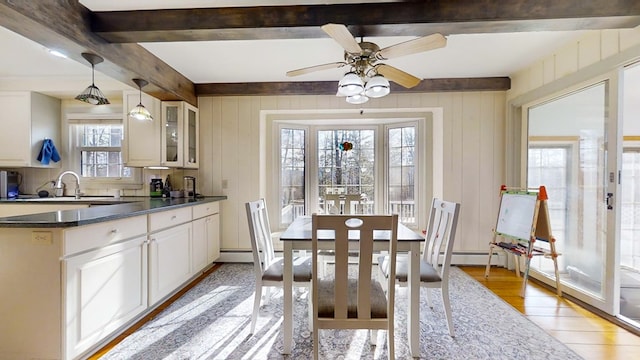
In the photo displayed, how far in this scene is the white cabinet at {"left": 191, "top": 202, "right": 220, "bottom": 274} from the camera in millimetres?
3146

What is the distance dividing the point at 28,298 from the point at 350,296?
6.18ft

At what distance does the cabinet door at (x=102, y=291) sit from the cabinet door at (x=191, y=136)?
1550mm

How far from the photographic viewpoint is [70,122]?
12.5 ft

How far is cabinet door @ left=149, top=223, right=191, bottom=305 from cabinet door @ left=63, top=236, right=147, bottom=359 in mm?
89

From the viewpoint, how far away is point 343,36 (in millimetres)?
1663

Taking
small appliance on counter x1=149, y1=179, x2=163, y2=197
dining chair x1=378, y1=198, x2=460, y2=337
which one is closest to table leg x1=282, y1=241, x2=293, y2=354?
dining chair x1=378, y1=198, x2=460, y2=337

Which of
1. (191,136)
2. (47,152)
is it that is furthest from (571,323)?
(47,152)


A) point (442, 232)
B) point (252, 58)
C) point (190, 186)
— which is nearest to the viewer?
point (442, 232)

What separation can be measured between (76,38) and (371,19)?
206 centimetres

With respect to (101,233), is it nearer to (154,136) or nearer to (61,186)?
(154,136)

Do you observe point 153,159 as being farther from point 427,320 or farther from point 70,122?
point 427,320

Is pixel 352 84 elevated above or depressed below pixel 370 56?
below

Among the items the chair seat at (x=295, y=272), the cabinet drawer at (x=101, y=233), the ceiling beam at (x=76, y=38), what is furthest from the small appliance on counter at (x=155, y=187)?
the chair seat at (x=295, y=272)

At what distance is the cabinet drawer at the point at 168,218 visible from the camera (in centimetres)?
240
